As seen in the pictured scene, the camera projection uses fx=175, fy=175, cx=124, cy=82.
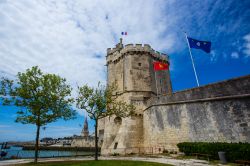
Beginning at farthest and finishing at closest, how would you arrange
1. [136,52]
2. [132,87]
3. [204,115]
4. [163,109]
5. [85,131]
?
[85,131] → [136,52] → [132,87] → [163,109] → [204,115]

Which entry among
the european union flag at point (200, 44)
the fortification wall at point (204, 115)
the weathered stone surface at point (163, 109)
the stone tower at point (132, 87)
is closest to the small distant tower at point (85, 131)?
the weathered stone surface at point (163, 109)

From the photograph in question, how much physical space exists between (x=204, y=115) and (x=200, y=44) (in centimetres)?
747

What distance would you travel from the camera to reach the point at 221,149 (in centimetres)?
1220

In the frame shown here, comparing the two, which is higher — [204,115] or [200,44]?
[200,44]

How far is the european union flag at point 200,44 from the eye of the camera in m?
17.7

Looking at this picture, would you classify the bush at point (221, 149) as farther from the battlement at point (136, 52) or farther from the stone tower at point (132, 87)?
the battlement at point (136, 52)

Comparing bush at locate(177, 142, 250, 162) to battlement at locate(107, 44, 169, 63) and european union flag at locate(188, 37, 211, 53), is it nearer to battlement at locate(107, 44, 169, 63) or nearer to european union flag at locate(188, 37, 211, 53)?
european union flag at locate(188, 37, 211, 53)

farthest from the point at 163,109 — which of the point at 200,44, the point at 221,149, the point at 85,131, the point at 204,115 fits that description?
the point at 85,131

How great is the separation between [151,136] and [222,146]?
1095 cm

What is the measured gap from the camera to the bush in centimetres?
1077

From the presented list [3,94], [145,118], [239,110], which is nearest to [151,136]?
[145,118]

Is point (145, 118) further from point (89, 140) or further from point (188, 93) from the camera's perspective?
point (89, 140)

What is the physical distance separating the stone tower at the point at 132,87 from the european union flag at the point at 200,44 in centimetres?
1026

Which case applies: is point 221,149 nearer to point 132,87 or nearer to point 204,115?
point 204,115
